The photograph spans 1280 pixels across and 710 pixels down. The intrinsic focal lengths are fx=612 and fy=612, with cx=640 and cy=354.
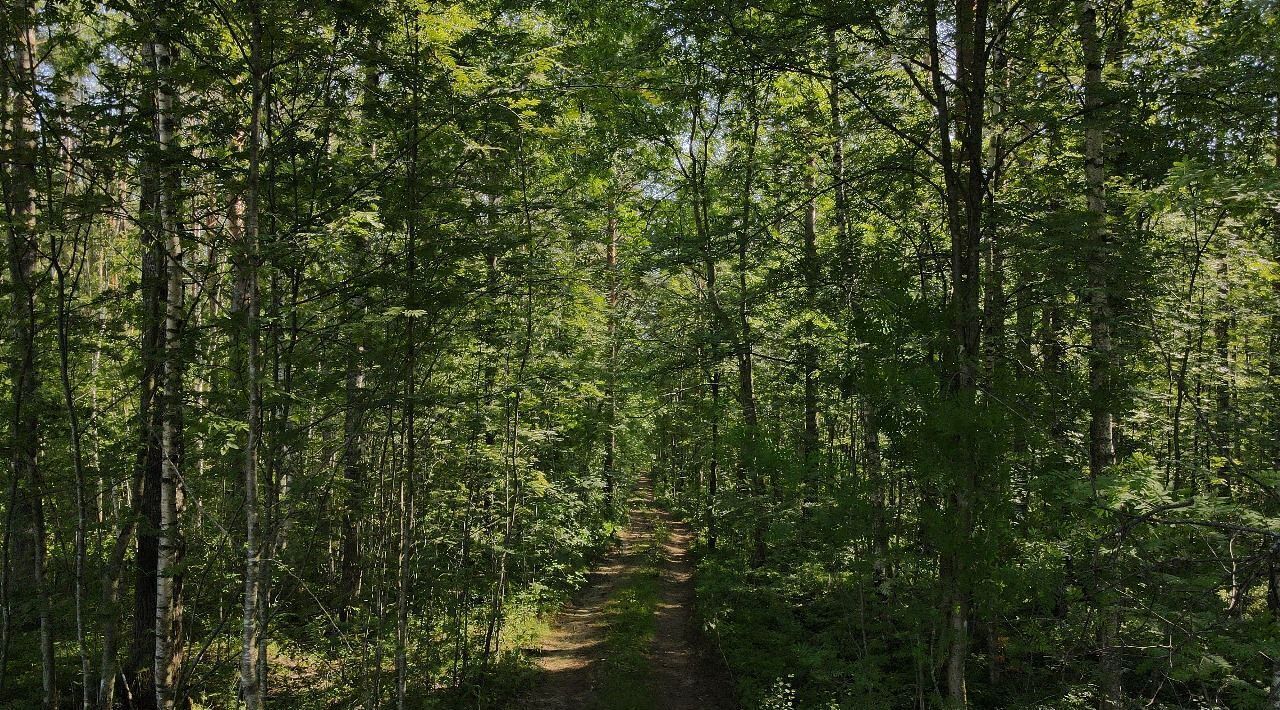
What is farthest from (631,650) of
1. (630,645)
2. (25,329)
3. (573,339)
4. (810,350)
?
(25,329)

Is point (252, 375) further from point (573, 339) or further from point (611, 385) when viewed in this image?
point (611, 385)

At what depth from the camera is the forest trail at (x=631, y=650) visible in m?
9.13

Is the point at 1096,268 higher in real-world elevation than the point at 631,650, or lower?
higher

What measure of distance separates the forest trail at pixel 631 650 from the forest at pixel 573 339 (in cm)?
10

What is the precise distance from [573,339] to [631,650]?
5526 mm

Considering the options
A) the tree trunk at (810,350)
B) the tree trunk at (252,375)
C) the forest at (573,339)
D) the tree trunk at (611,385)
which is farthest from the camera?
the tree trunk at (611,385)

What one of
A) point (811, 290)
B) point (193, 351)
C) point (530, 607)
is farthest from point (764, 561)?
point (193, 351)

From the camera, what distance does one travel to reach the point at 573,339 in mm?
11469

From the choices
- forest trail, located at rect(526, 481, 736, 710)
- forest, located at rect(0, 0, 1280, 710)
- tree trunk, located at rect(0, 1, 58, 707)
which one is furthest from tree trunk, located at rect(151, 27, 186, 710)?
forest trail, located at rect(526, 481, 736, 710)

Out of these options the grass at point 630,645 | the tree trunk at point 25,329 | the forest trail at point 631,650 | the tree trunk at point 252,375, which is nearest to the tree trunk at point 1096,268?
the forest trail at point 631,650

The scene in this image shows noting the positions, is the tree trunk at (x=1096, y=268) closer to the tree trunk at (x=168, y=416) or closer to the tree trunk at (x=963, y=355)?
the tree trunk at (x=963, y=355)

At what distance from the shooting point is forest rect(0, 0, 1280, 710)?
4.00 m

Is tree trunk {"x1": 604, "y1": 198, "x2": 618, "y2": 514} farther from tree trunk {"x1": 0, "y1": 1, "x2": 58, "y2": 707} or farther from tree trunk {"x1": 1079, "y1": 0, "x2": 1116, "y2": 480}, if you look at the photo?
tree trunk {"x1": 0, "y1": 1, "x2": 58, "y2": 707}

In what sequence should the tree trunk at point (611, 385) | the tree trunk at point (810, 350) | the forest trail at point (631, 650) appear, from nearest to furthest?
the tree trunk at point (810, 350), the forest trail at point (631, 650), the tree trunk at point (611, 385)
